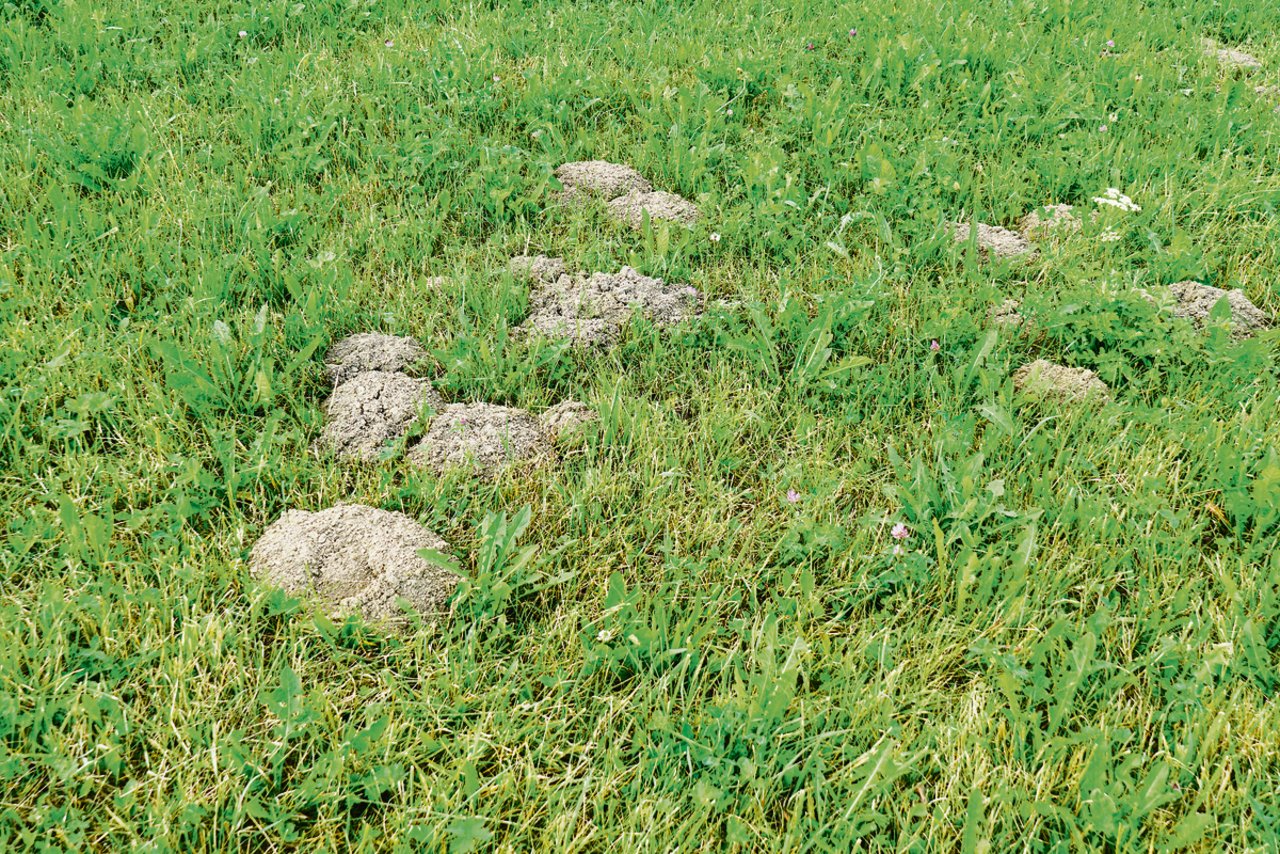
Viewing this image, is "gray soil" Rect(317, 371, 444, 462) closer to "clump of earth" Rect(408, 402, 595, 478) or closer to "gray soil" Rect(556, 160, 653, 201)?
"clump of earth" Rect(408, 402, 595, 478)

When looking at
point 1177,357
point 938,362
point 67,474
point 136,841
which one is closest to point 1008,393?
point 938,362

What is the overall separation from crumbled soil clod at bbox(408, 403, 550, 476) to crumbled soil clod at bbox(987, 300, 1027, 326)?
167 cm

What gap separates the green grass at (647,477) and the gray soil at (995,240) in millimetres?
115

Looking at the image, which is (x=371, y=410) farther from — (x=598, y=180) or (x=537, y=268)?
(x=598, y=180)

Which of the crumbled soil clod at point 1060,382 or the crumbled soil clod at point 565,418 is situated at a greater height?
the crumbled soil clod at point 1060,382

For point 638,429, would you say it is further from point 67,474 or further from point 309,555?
point 67,474

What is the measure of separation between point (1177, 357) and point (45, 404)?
139 inches

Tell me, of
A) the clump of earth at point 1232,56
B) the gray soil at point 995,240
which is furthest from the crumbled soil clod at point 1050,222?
the clump of earth at point 1232,56

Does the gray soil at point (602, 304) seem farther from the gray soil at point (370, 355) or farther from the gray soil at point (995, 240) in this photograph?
the gray soil at point (995, 240)

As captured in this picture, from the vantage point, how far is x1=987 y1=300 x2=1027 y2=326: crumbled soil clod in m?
3.17

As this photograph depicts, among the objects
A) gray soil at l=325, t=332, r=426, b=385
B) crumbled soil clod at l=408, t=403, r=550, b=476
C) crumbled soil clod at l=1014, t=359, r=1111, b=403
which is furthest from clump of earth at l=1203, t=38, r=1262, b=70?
gray soil at l=325, t=332, r=426, b=385

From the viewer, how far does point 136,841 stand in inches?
67.1

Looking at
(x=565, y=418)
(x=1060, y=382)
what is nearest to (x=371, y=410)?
(x=565, y=418)

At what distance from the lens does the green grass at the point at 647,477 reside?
73.4 inches
